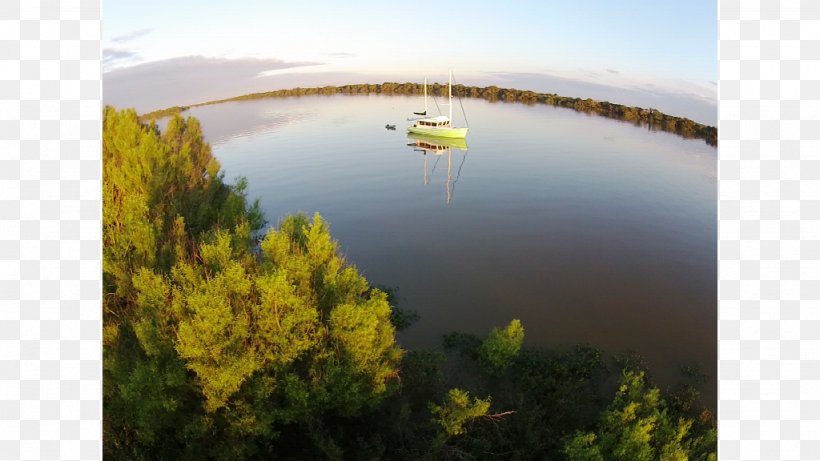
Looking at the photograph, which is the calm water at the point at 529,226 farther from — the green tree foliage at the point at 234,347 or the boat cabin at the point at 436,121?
the green tree foliage at the point at 234,347

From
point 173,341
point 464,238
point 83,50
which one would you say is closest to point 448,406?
point 173,341

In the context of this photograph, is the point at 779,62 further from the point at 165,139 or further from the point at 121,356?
the point at 165,139

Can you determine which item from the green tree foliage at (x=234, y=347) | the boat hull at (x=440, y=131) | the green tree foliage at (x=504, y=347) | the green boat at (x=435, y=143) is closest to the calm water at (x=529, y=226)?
the green boat at (x=435, y=143)

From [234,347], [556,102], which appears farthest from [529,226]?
[556,102]

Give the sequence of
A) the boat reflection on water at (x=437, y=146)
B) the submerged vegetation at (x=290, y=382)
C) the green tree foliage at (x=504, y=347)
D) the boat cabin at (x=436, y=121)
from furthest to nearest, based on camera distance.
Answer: the boat cabin at (x=436, y=121) < the boat reflection on water at (x=437, y=146) < the green tree foliage at (x=504, y=347) < the submerged vegetation at (x=290, y=382)

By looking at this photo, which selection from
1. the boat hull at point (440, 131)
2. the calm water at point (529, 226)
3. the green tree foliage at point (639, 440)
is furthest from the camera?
the boat hull at point (440, 131)

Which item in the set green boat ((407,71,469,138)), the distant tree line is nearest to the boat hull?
green boat ((407,71,469,138))
